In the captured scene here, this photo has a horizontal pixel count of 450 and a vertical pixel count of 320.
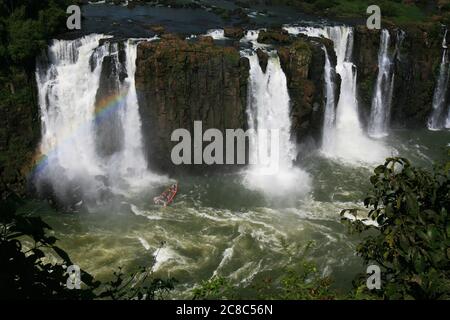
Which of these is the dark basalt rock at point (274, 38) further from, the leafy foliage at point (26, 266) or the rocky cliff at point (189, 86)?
the leafy foliage at point (26, 266)

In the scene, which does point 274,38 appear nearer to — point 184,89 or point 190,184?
point 184,89

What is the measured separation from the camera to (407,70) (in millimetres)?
29234

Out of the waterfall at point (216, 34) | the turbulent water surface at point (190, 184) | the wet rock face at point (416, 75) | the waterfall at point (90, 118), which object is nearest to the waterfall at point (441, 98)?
the wet rock face at point (416, 75)

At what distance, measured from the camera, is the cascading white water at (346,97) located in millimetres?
27453

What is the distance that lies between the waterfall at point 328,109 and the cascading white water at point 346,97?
1.11 ft

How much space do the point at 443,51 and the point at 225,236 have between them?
18.8 m

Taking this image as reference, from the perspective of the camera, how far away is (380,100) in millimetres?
28953

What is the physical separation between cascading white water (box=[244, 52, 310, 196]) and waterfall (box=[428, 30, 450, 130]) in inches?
Result: 413

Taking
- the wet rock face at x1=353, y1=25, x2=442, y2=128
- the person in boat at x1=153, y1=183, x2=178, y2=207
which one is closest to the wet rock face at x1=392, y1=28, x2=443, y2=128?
the wet rock face at x1=353, y1=25, x2=442, y2=128
